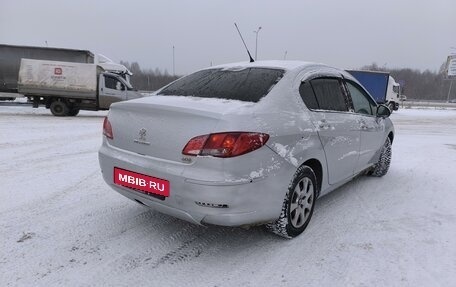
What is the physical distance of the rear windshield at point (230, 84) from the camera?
3.35 metres

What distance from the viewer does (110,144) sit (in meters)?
3.54

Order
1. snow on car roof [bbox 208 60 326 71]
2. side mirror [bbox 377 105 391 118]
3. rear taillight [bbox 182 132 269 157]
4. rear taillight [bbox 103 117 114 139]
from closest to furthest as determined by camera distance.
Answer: rear taillight [bbox 182 132 269 157] < rear taillight [bbox 103 117 114 139] < snow on car roof [bbox 208 60 326 71] < side mirror [bbox 377 105 391 118]

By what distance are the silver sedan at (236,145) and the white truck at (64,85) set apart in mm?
13240

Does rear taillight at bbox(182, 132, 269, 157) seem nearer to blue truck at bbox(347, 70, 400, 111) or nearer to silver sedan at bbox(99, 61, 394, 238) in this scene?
silver sedan at bbox(99, 61, 394, 238)

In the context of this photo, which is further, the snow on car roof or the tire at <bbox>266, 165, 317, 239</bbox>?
the snow on car roof

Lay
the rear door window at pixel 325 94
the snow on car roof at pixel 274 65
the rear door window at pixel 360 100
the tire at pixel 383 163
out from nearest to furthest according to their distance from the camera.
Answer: the rear door window at pixel 325 94 < the snow on car roof at pixel 274 65 < the rear door window at pixel 360 100 < the tire at pixel 383 163

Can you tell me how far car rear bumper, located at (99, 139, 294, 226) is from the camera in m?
2.79

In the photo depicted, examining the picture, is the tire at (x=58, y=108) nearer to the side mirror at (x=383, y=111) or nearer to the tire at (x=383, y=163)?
the tire at (x=383, y=163)

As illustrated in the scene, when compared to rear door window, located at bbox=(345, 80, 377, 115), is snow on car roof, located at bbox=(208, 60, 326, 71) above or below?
above

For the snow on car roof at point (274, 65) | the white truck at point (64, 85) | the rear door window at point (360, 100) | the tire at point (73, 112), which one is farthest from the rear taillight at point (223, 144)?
the tire at point (73, 112)

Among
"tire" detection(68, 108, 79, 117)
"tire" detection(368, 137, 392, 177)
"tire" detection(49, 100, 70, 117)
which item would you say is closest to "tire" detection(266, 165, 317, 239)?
"tire" detection(368, 137, 392, 177)

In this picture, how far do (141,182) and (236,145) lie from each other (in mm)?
917

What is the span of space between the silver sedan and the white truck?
13240mm

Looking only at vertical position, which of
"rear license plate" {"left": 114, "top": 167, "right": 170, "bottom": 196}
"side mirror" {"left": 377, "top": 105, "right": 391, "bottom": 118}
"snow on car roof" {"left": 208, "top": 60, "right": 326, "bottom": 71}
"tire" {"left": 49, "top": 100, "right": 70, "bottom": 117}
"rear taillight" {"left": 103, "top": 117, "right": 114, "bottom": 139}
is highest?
"snow on car roof" {"left": 208, "top": 60, "right": 326, "bottom": 71}
